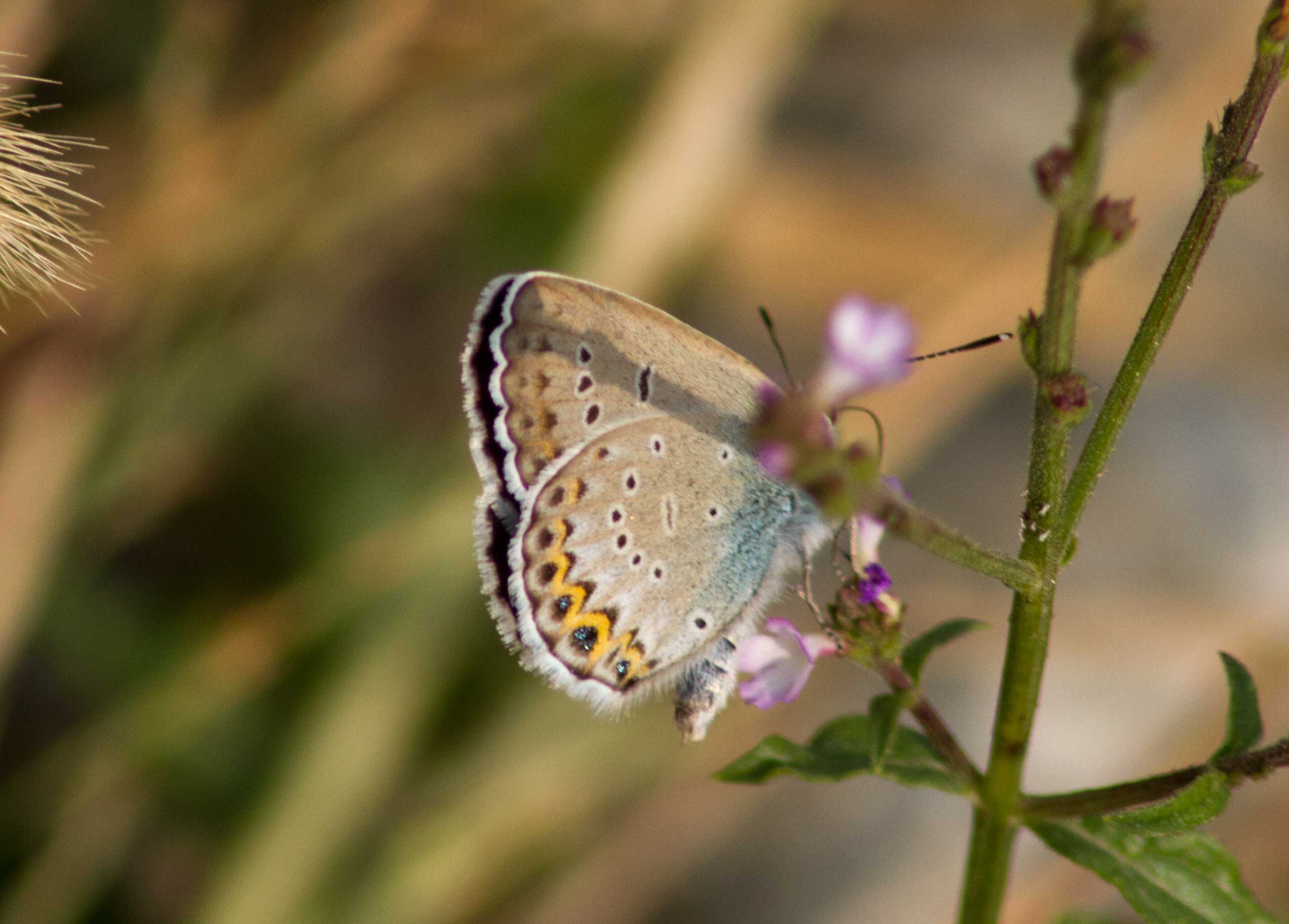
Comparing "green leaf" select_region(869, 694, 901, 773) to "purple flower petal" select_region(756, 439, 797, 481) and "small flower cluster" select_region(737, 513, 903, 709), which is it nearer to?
"small flower cluster" select_region(737, 513, 903, 709)

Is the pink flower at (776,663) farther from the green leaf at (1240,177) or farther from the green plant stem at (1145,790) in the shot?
the green leaf at (1240,177)

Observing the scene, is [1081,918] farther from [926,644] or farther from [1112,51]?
[1112,51]

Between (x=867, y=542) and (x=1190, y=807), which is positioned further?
(x=867, y=542)

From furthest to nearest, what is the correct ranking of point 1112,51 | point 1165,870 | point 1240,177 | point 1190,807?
point 1165,870
point 1190,807
point 1240,177
point 1112,51

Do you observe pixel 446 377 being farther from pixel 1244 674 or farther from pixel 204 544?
pixel 1244 674

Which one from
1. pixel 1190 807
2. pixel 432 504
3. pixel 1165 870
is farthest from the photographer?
pixel 432 504

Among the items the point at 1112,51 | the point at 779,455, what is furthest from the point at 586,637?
the point at 1112,51

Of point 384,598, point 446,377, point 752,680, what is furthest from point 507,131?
point 752,680
